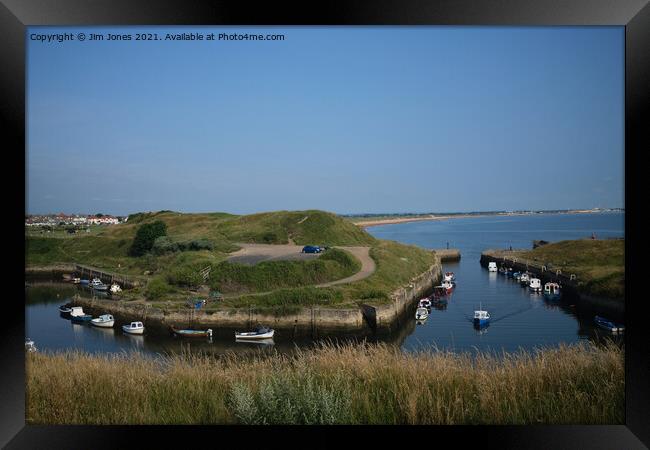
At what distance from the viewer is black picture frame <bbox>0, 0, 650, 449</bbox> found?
295 centimetres

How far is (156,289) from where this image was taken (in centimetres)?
948

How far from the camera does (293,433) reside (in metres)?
2.95

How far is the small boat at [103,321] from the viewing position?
392 inches

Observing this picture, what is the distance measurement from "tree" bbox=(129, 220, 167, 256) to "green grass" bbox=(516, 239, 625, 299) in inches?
249

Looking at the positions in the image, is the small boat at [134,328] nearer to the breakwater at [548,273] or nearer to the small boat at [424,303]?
the small boat at [424,303]

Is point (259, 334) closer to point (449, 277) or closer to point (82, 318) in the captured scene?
point (82, 318)

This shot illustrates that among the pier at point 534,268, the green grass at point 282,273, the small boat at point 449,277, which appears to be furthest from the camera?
the small boat at point 449,277

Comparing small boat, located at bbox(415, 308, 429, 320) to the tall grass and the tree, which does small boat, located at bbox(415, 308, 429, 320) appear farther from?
the tall grass

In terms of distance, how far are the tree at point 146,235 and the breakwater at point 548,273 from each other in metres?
6.16

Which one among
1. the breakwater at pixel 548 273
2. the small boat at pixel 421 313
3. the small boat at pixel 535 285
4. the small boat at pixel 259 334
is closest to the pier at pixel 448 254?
the breakwater at pixel 548 273

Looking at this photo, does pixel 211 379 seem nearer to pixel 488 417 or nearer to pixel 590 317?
pixel 488 417

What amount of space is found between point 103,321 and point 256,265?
3.74 metres

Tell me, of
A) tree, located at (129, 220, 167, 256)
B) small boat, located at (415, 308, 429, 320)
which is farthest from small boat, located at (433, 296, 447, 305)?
tree, located at (129, 220, 167, 256)

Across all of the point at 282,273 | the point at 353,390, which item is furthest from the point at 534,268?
the point at 353,390
